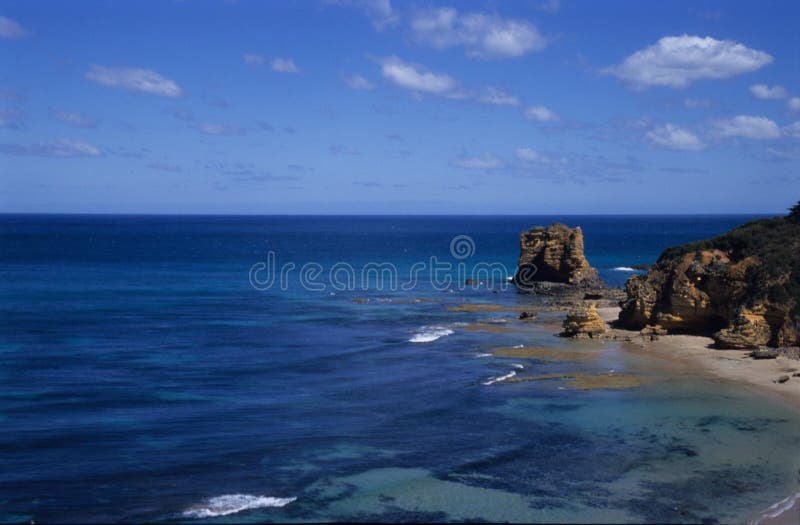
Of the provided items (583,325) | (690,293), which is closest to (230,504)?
(583,325)

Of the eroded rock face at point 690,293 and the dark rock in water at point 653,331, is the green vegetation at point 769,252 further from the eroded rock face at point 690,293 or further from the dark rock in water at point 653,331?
the dark rock in water at point 653,331

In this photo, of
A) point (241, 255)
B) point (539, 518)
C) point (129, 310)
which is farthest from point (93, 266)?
point (539, 518)

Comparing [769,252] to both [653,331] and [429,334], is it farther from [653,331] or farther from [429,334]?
[429,334]

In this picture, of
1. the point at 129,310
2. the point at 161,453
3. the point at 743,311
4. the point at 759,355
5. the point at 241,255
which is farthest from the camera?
the point at 241,255

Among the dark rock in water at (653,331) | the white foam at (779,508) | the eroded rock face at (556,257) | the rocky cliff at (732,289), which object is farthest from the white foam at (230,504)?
the eroded rock face at (556,257)

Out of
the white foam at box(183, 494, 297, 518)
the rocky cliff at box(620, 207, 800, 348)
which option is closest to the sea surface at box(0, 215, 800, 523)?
the white foam at box(183, 494, 297, 518)

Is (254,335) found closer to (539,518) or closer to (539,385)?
(539,385)

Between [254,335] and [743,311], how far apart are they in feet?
96.2

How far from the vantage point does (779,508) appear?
21.1m

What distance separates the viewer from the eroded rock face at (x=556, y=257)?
258ft

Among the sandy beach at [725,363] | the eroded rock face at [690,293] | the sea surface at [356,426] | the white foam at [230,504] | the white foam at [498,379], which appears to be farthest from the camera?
the eroded rock face at [690,293]

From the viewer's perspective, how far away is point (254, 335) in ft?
162

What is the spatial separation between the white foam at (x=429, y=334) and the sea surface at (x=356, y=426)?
48 centimetres

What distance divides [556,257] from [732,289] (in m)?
36.9
